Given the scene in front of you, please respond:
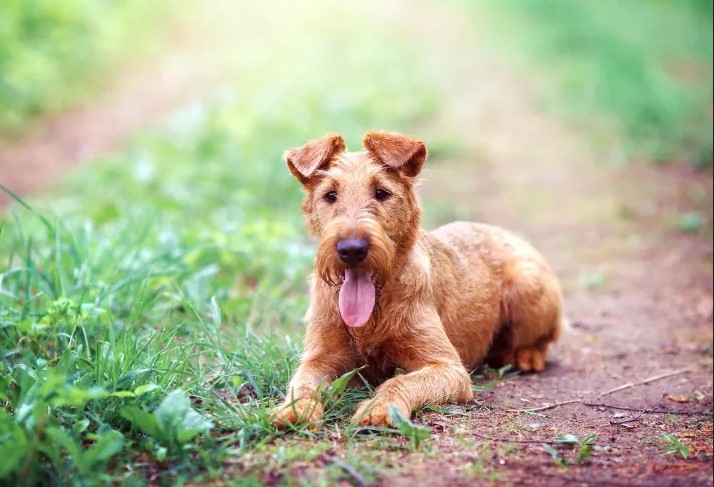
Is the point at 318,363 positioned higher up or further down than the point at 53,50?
further down

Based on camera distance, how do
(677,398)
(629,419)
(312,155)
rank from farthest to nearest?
1. (677,398)
2. (312,155)
3. (629,419)

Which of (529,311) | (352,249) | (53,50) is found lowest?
(529,311)

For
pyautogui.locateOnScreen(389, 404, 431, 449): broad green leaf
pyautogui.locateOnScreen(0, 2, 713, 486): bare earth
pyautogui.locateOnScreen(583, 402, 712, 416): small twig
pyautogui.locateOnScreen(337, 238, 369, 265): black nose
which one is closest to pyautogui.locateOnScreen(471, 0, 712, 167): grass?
pyautogui.locateOnScreen(0, 2, 713, 486): bare earth

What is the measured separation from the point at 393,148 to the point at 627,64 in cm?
1121

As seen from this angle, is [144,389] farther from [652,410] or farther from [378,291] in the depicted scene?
[652,410]

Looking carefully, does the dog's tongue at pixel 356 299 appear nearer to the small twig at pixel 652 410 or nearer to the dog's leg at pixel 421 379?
the dog's leg at pixel 421 379

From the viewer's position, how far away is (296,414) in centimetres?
387

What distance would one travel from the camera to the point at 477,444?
3.74 m

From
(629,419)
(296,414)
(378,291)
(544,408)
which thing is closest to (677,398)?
(629,419)

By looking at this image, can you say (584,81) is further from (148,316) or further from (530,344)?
(148,316)

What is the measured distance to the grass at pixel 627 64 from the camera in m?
12.1

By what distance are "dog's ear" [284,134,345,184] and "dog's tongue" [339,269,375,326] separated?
0.71 metres

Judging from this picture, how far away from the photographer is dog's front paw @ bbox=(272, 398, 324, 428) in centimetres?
384

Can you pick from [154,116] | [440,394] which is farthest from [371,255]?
[154,116]
